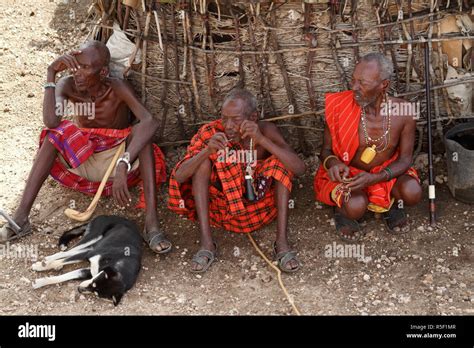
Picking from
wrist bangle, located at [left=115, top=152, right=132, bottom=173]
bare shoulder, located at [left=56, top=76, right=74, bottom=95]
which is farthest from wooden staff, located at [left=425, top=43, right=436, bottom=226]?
bare shoulder, located at [left=56, top=76, right=74, bottom=95]

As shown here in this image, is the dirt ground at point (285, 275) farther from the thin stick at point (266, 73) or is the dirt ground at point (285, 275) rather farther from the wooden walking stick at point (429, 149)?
the thin stick at point (266, 73)

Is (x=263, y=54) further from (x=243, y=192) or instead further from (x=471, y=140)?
(x=471, y=140)

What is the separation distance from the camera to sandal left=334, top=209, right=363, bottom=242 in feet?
13.6

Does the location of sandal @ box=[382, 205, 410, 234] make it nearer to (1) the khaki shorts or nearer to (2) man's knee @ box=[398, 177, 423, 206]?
(2) man's knee @ box=[398, 177, 423, 206]

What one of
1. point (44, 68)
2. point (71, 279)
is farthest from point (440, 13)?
point (44, 68)

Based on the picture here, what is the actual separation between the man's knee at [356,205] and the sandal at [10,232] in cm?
198

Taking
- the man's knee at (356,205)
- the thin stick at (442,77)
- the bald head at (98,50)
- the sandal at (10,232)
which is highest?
the bald head at (98,50)

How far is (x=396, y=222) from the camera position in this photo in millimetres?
4199

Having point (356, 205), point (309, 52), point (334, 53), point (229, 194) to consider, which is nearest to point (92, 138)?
point (229, 194)

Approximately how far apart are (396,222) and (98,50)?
2.08 metres

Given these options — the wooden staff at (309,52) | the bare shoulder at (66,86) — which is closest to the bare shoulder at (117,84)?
the bare shoulder at (66,86)

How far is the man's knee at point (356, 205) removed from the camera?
160 inches

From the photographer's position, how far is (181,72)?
14.9ft

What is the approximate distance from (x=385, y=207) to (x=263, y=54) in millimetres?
1212
